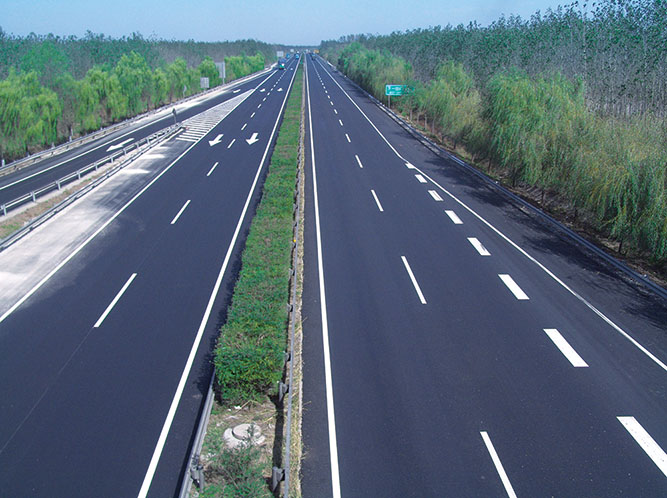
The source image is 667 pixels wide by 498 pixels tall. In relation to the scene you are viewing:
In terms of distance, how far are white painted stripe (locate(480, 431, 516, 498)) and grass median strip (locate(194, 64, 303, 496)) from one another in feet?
12.7

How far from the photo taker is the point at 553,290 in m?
14.8

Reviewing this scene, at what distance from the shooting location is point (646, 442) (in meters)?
9.12

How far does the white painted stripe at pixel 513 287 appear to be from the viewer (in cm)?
1434

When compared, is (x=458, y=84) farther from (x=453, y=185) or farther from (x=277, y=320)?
(x=277, y=320)

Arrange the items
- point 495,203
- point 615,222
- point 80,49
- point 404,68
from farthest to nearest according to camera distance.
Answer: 1. point 80,49
2. point 404,68
3. point 495,203
4. point 615,222

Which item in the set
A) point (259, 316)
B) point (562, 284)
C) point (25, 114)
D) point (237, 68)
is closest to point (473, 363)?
point (259, 316)

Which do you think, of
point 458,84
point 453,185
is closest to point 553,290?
point 453,185

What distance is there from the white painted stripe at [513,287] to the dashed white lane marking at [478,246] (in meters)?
1.79

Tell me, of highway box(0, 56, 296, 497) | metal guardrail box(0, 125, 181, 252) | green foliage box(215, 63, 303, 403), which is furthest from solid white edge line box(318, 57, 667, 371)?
metal guardrail box(0, 125, 181, 252)

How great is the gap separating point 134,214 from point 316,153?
47.6 feet

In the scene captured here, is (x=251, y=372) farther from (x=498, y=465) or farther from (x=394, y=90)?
(x=394, y=90)

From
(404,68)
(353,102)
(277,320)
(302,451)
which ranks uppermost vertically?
(404,68)

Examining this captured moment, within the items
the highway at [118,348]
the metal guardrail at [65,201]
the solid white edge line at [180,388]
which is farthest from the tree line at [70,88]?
the solid white edge line at [180,388]

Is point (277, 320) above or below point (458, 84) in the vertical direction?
below
